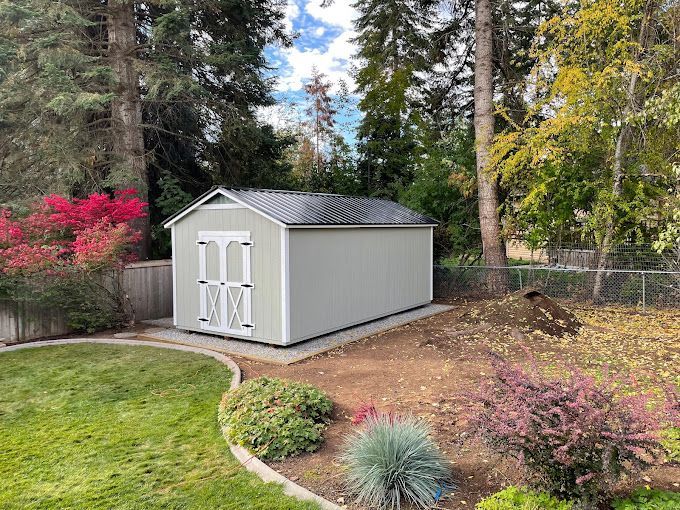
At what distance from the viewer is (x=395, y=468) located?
3.01 m

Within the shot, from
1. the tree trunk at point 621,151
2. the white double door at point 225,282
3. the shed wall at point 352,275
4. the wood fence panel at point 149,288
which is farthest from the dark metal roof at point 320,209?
the tree trunk at point 621,151

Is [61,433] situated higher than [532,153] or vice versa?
[532,153]

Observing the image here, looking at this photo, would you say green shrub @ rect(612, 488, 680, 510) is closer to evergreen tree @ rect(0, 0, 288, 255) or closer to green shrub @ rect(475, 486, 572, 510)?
green shrub @ rect(475, 486, 572, 510)

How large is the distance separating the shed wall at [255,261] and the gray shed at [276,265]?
0.02 meters

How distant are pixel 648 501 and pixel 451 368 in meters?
3.56

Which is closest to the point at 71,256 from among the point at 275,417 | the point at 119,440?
the point at 119,440

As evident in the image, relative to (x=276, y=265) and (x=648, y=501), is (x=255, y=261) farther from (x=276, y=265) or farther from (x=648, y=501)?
(x=648, y=501)

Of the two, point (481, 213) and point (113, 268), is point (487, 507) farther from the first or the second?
point (481, 213)

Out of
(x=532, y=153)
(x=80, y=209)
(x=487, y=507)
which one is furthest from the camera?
(x=532, y=153)

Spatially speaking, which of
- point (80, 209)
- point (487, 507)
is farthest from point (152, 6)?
point (487, 507)

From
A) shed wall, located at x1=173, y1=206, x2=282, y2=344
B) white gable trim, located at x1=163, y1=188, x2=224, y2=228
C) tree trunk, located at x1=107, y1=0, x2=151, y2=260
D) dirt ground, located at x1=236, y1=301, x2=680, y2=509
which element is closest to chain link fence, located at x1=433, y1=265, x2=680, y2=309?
dirt ground, located at x1=236, y1=301, x2=680, y2=509

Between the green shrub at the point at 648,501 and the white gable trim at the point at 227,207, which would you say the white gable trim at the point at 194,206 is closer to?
the white gable trim at the point at 227,207

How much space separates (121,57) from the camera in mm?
10625

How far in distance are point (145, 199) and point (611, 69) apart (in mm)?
10389
